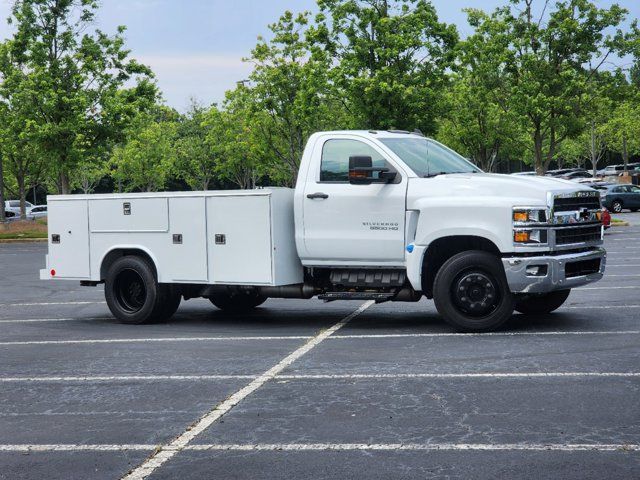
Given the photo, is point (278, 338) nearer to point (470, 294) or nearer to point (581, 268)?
point (470, 294)

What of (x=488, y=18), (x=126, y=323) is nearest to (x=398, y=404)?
(x=126, y=323)

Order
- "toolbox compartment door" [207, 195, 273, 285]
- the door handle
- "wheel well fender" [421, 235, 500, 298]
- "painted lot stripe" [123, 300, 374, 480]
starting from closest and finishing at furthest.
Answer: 1. "painted lot stripe" [123, 300, 374, 480]
2. "wheel well fender" [421, 235, 500, 298]
3. the door handle
4. "toolbox compartment door" [207, 195, 273, 285]

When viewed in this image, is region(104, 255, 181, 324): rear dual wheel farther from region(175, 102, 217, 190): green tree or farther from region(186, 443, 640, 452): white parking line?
region(175, 102, 217, 190): green tree

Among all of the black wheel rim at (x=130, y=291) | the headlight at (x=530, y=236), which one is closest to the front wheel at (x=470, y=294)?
the headlight at (x=530, y=236)

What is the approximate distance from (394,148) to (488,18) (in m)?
27.5

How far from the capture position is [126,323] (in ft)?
39.2

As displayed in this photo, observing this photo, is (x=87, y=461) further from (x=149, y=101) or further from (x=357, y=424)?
(x=149, y=101)

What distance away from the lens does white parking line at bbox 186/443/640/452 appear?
17.7 feet

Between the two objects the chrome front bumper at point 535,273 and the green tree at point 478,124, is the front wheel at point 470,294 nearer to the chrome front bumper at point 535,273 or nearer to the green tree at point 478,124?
the chrome front bumper at point 535,273

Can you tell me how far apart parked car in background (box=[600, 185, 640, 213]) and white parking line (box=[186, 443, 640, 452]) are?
4222cm

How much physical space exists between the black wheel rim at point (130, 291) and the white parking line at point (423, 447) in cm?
644

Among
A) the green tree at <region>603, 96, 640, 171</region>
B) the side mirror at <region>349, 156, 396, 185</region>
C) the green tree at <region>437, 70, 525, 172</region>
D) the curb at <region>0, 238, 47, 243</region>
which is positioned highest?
the green tree at <region>603, 96, 640, 171</region>

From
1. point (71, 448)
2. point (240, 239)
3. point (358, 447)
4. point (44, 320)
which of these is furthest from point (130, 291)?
point (358, 447)

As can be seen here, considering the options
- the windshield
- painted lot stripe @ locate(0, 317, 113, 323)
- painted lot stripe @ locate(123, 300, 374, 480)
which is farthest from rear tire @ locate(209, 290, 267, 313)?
the windshield
